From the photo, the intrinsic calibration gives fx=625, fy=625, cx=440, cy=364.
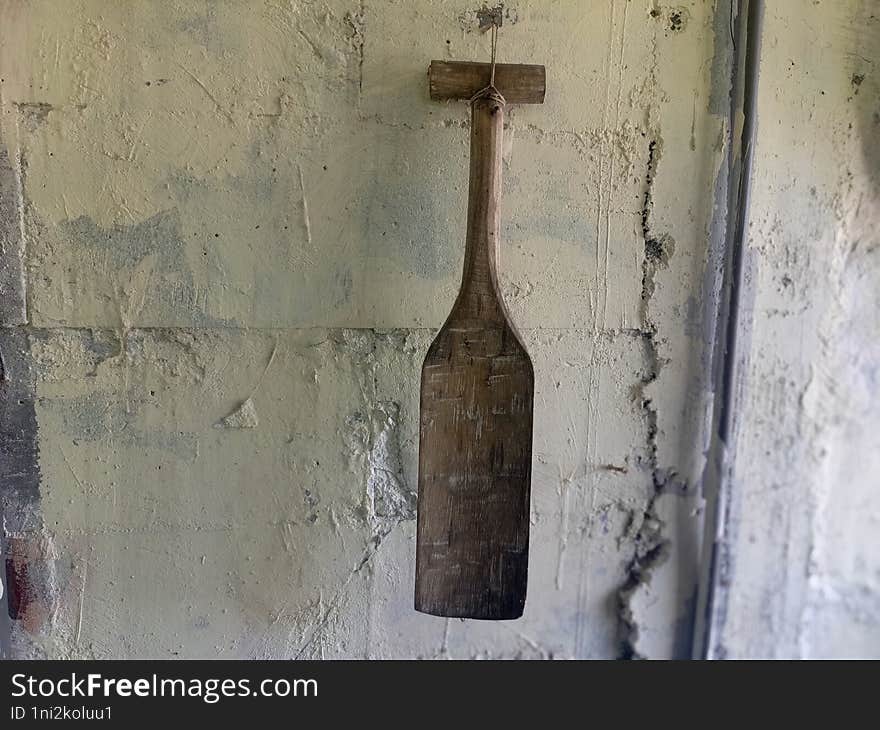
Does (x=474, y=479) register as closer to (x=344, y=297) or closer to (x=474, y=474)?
(x=474, y=474)

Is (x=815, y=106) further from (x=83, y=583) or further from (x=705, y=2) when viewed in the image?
(x=83, y=583)

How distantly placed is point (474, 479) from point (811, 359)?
671mm

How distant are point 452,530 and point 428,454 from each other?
13 centimetres

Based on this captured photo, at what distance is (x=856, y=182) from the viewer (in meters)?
1.12

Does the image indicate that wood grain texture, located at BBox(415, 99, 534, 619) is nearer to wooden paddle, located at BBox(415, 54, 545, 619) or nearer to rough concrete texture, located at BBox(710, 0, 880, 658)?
wooden paddle, located at BBox(415, 54, 545, 619)

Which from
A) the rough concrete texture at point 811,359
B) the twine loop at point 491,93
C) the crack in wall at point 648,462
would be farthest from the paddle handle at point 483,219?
the rough concrete texture at point 811,359

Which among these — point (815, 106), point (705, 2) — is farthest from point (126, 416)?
point (815, 106)

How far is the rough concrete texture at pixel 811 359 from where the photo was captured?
1.08 metres

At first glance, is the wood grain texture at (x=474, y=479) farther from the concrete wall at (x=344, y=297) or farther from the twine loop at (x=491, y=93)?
the twine loop at (x=491, y=93)

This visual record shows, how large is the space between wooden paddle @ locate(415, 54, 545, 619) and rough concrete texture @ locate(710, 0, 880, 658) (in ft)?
1.45

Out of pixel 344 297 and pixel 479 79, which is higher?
pixel 479 79

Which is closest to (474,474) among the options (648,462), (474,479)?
(474,479)

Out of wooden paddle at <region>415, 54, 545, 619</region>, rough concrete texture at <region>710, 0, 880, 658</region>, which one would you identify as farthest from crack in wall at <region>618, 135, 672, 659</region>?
wooden paddle at <region>415, 54, 545, 619</region>

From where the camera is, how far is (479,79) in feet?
3.20
